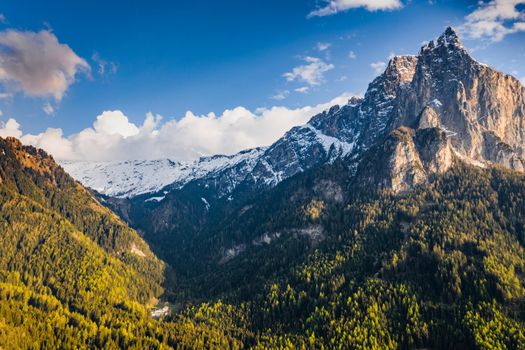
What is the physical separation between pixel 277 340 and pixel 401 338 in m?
51.8

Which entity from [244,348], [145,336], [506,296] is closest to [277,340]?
[244,348]

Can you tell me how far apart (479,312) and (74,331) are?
551 feet

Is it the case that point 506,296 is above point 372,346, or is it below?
above

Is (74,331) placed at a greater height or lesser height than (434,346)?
greater

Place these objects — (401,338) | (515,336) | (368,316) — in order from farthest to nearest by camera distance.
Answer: (368,316) → (401,338) → (515,336)

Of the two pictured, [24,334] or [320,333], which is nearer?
[24,334]

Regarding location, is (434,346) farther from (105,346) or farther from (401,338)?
(105,346)

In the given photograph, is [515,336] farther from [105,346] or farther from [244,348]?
[105,346]

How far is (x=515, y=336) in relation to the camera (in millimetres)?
172250

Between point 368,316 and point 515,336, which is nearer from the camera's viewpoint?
point 515,336

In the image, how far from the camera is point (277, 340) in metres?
196

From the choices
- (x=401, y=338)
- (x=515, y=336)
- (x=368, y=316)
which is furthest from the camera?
(x=368, y=316)

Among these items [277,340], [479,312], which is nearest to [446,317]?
[479,312]

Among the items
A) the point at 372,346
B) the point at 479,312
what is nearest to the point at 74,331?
the point at 372,346
